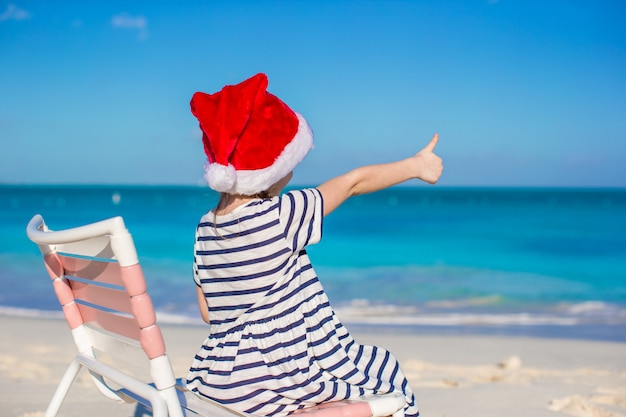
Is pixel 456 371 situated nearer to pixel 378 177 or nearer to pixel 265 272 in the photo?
pixel 378 177

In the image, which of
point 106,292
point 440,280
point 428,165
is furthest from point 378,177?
point 440,280

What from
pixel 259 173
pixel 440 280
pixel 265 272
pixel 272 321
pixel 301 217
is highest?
pixel 440 280

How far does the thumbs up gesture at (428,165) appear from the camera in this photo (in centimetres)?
198

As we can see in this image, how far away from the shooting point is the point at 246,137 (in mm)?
1784

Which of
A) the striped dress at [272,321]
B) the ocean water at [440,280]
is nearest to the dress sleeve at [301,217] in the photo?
the striped dress at [272,321]

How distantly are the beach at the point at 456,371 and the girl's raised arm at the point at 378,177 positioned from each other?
2027 mm

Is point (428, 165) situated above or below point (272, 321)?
above

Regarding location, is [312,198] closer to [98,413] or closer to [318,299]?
[318,299]

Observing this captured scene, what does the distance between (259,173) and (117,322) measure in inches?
21.2

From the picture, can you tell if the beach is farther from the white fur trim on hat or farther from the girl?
the white fur trim on hat

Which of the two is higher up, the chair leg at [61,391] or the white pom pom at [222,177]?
the white pom pom at [222,177]

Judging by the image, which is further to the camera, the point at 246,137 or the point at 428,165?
the point at 428,165

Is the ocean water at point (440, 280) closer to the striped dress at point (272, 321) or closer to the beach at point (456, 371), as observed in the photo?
the striped dress at point (272, 321)

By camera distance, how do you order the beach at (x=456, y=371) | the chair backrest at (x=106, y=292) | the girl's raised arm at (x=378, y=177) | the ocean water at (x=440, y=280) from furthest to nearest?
the ocean water at (x=440, y=280) → the beach at (x=456, y=371) → the girl's raised arm at (x=378, y=177) → the chair backrest at (x=106, y=292)
